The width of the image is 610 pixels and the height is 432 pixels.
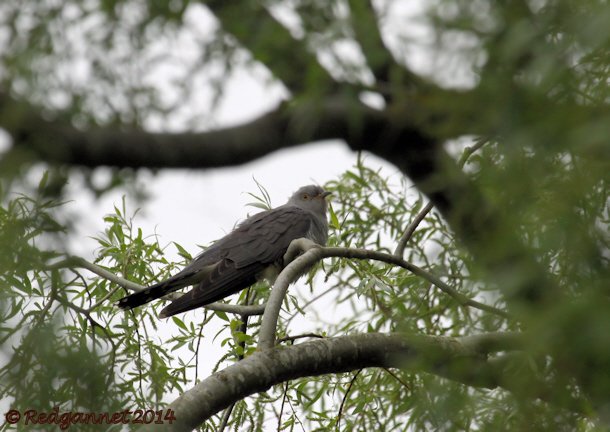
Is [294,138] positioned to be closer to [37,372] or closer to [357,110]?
[357,110]

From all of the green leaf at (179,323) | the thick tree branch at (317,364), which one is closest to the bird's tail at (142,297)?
the green leaf at (179,323)

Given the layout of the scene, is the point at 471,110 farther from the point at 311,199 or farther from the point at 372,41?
the point at 311,199

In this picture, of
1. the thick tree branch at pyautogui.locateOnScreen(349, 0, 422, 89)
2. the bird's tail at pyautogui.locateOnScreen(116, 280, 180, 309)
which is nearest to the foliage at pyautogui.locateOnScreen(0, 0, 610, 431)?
the thick tree branch at pyautogui.locateOnScreen(349, 0, 422, 89)

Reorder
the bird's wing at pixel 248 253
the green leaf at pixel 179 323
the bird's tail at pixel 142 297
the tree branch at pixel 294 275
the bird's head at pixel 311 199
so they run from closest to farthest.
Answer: the tree branch at pixel 294 275
the bird's tail at pixel 142 297
the green leaf at pixel 179 323
the bird's wing at pixel 248 253
the bird's head at pixel 311 199

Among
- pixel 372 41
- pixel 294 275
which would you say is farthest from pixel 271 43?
pixel 294 275

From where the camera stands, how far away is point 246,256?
4.59 metres

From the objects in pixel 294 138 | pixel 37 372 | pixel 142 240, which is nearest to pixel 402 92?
pixel 294 138

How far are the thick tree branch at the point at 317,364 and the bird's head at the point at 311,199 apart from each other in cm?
271

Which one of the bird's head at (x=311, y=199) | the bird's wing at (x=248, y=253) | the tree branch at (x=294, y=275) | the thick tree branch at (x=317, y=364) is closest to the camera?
the thick tree branch at (x=317, y=364)

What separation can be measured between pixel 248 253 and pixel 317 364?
2.06 metres

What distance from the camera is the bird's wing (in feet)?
12.5

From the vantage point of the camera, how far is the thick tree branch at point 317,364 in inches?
65.9

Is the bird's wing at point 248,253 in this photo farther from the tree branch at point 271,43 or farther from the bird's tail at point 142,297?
the tree branch at point 271,43

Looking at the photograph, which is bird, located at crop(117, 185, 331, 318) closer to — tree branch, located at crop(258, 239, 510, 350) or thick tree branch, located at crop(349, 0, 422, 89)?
tree branch, located at crop(258, 239, 510, 350)
